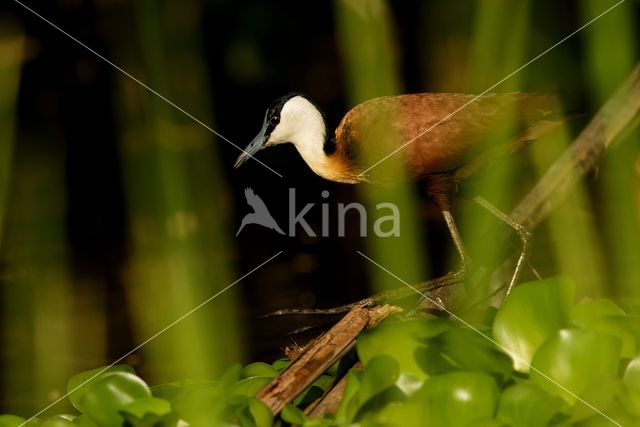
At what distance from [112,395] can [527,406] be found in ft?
1.71

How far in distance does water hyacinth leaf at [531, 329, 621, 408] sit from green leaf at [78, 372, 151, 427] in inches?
20.1

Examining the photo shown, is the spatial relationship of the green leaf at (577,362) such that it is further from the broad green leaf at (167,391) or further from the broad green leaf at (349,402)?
the broad green leaf at (167,391)

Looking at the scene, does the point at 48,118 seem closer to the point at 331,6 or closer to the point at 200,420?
the point at 331,6

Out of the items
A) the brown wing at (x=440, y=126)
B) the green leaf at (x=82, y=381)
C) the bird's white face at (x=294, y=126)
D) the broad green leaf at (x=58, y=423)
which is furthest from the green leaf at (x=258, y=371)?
the bird's white face at (x=294, y=126)

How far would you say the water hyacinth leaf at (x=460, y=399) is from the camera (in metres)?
1.07

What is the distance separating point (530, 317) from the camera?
1215 millimetres

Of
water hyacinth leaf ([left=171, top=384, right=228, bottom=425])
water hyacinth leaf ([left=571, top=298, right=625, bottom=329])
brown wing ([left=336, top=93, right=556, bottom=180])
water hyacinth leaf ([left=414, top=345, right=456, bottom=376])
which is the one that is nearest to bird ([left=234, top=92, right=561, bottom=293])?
brown wing ([left=336, top=93, right=556, bottom=180])

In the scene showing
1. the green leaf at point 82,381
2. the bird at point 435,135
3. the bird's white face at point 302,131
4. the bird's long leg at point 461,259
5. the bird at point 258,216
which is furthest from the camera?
the bird at point 258,216

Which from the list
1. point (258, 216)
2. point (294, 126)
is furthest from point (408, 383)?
point (258, 216)

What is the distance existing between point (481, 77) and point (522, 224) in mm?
707

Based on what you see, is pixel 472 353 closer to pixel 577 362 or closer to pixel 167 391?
pixel 577 362

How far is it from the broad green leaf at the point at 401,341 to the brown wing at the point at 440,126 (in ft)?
2.68

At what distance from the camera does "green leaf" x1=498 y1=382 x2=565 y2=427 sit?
1062mm

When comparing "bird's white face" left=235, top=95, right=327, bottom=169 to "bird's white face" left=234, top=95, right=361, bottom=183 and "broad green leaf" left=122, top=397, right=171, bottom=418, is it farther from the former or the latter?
"broad green leaf" left=122, top=397, right=171, bottom=418
